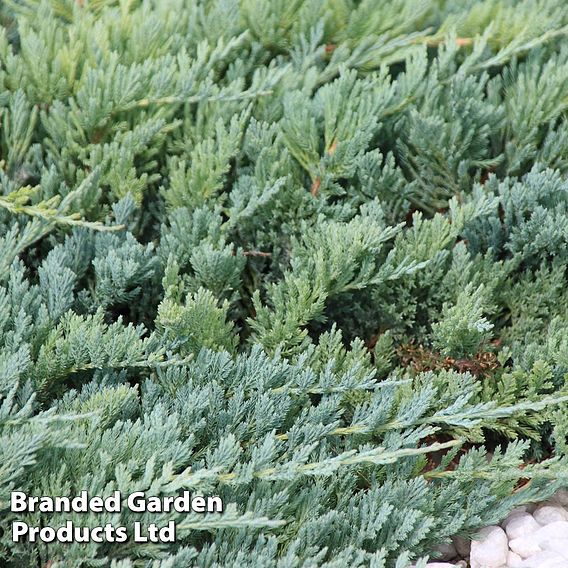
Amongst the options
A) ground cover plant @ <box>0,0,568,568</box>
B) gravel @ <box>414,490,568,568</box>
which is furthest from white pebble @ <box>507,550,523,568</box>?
ground cover plant @ <box>0,0,568,568</box>

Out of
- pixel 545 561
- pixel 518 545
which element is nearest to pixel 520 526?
pixel 518 545

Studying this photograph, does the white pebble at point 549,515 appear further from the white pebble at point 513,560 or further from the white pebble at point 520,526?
the white pebble at point 513,560

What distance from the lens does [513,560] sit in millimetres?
1951

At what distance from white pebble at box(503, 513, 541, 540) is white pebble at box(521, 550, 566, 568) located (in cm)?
9

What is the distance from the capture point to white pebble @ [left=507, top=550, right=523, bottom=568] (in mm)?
1936

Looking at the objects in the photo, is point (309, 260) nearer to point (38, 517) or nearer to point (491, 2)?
point (38, 517)

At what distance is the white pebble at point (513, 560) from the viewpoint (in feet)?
6.35

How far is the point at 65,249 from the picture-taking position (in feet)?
7.59

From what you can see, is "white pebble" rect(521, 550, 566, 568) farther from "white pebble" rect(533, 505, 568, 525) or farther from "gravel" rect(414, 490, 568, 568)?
"white pebble" rect(533, 505, 568, 525)

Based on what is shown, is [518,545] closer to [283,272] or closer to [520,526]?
[520,526]

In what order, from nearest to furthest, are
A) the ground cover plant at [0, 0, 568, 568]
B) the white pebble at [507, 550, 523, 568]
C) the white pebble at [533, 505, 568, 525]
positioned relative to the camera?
the ground cover plant at [0, 0, 568, 568]
the white pebble at [507, 550, 523, 568]
the white pebble at [533, 505, 568, 525]

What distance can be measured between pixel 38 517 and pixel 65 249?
2.84 ft

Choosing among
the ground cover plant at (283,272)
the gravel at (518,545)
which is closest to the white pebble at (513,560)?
the gravel at (518,545)

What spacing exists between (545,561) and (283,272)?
1.07 meters
